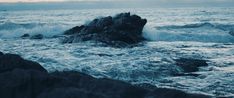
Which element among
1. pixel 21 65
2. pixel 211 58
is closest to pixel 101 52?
pixel 211 58

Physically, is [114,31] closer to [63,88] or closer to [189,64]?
[189,64]

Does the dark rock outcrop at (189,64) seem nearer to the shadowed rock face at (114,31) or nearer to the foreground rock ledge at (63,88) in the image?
the shadowed rock face at (114,31)

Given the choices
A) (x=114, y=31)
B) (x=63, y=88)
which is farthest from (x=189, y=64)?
(x=114, y=31)

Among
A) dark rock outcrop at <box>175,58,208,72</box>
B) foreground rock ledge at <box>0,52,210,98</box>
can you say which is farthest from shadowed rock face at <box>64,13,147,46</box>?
foreground rock ledge at <box>0,52,210,98</box>

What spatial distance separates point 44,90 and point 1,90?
484mm

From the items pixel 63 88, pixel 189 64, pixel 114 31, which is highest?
pixel 63 88

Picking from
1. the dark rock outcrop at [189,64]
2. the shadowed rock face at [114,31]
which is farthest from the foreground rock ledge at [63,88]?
the shadowed rock face at [114,31]

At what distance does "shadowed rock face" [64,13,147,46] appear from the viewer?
19.7 metres

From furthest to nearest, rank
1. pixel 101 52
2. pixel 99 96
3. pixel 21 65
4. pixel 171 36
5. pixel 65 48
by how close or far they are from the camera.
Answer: pixel 171 36 < pixel 65 48 < pixel 101 52 < pixel 21 65 < pixel 99 96

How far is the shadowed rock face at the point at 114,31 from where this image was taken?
1966 cm

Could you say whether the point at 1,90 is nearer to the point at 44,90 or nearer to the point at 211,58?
the point at 44,90

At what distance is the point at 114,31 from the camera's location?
65.3 ft

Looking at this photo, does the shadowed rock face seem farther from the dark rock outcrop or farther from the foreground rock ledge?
the foreground rock ledge

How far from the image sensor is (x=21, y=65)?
6.08 metres
